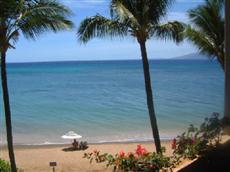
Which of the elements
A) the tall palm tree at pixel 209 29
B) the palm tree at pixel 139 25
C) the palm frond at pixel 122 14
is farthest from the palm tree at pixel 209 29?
Answer: the palm frond at pixel 122 14

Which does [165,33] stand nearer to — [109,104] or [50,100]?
[109,104]

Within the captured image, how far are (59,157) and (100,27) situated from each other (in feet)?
32.3

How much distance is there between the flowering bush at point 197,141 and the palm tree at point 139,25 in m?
7.09

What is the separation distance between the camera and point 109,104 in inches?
1821

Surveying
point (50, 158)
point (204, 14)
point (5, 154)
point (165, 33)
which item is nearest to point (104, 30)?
point (165, 33)

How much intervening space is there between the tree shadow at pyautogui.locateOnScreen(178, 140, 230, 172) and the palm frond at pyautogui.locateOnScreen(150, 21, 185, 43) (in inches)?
317

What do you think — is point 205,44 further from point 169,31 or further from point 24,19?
point 24,19

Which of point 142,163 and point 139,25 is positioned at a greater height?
point 139,25

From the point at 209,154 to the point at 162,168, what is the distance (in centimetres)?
78

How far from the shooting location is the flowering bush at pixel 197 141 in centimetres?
461

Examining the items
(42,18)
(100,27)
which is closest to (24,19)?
(42,18)

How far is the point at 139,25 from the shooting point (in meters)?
12.2

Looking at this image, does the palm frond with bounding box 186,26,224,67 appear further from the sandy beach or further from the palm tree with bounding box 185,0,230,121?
the sandy beach

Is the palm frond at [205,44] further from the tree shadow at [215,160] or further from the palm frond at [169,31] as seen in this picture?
the tree shadow at [215,160]
